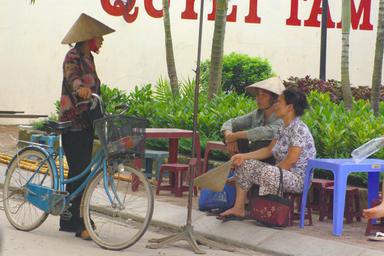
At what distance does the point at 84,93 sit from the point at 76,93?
10 centimetres

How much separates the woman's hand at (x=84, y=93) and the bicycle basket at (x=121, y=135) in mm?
445

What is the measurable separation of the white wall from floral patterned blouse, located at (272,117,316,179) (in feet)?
29.5

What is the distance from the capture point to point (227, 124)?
9594mm

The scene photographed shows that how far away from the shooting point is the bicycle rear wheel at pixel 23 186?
8.69m

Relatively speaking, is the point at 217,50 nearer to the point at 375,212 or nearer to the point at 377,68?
the point at 377,68

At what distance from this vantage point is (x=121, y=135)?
795 centimetres

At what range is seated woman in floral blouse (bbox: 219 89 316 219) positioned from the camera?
28.5 feet

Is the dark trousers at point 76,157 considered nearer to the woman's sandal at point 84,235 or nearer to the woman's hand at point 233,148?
the woman's sandal at point 84,235

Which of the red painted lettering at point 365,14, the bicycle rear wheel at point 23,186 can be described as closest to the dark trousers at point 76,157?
the bicycle rear wheel at point 23,186

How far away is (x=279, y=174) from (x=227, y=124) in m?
1.13

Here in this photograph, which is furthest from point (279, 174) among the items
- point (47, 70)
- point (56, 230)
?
point (47, 70)

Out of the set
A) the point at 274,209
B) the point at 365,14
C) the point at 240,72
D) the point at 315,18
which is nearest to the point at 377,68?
the point at 274,209

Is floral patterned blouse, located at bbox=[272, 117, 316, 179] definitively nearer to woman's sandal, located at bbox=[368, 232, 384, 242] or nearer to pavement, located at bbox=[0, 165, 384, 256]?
pavement, located at bbox=[0, 165, 384, 256]

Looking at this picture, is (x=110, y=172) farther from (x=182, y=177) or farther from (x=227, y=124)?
(x=182, y=177)
